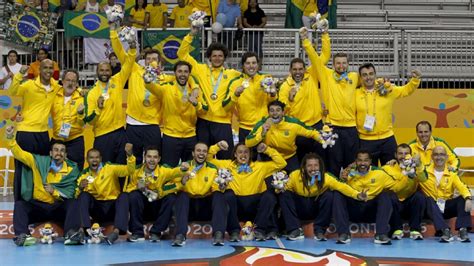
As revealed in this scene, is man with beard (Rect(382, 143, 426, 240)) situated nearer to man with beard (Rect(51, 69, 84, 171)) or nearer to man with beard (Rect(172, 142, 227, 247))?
man with beard (Rect(172, 142, 227, 247))

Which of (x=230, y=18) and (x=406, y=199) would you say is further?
(x=230, y=18)

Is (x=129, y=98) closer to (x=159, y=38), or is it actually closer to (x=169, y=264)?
(x=169, y=264)

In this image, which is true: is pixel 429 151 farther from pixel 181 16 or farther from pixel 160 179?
pixel 181 16

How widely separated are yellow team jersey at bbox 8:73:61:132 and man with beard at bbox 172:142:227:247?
2.00m

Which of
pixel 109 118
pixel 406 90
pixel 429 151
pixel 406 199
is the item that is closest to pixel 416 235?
pixel 406 199

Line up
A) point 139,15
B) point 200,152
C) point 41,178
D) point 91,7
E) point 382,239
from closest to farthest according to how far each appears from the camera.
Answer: point 382,239 → point 200,152 → point 41,178 → point 91,7 → point 139,15

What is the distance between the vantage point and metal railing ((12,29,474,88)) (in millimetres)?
16688

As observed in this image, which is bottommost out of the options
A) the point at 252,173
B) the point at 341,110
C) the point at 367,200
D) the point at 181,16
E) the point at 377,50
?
the point at 367,200

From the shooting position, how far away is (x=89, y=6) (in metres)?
17.0

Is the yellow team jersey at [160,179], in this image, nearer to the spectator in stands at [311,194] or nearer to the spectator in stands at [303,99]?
the spectator in stands at [311,194]

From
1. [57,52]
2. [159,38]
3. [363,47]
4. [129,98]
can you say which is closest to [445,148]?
[129,98]

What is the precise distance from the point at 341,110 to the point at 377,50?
16.9 ft

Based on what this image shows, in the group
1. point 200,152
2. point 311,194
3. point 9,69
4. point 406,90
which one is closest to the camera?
point 200,152

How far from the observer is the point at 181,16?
57.2 feet
